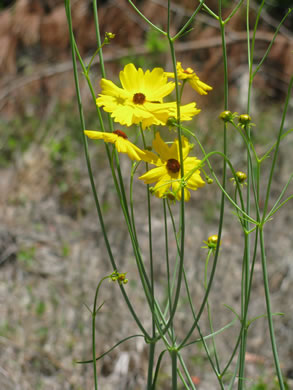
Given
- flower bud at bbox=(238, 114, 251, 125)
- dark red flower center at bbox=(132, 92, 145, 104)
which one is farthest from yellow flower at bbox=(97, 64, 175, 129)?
flower bud at bbox=(238, 114, 251, 125)

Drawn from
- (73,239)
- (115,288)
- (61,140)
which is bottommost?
(115,288)

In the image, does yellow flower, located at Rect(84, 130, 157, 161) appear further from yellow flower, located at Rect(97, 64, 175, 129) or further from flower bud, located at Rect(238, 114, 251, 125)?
flower bud, located at Rect(238, 114, 251, 125)

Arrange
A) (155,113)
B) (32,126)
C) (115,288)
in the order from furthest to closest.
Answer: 1. (32,126)
2. (115,288)
3. (155,113)

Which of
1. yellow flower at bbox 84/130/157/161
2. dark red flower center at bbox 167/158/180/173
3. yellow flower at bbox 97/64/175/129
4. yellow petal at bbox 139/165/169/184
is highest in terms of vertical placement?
yellow flower at bbox 97/64/175/129

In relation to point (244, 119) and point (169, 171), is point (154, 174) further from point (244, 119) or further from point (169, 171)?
point (244, 119)

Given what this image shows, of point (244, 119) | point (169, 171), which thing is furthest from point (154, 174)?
point (244, 119)

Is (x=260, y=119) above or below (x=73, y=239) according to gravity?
above

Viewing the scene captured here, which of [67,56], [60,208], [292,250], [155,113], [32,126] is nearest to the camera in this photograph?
[155,113]

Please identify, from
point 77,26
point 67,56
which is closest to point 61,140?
point 67,56

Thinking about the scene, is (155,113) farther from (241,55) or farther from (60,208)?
(241,55)
